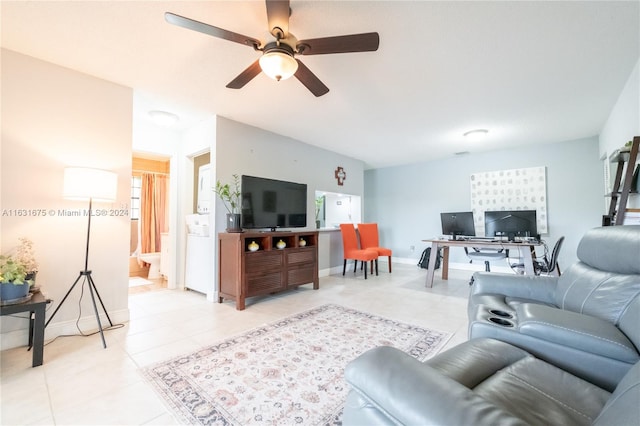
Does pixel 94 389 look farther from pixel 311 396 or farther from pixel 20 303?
pixel 311 396

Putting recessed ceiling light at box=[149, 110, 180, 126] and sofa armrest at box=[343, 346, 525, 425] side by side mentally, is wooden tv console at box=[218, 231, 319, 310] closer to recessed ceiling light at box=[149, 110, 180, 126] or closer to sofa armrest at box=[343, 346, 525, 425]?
recessed ceiling light at box=[149, 110, 180, 126]

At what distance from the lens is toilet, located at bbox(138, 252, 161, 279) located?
4.93 m

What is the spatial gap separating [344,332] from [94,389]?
1774mm

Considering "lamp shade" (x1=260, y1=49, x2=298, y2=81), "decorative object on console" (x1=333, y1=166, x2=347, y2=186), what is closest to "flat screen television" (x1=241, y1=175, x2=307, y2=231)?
"decorative object on console" (x1=333, y1=166, x2=347, y2=186)

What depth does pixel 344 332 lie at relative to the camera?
2463mm

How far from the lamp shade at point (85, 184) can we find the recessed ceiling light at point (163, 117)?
1433 millimetres

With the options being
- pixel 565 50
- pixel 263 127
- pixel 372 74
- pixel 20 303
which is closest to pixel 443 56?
pixel 372 74

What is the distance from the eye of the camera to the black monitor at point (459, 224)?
4.36m

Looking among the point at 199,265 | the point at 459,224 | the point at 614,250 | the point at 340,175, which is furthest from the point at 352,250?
the point at 614,250

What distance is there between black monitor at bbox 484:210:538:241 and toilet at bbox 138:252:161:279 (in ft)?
19.1

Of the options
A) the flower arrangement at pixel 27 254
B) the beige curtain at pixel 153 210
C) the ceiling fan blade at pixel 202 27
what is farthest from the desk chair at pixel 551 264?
the beige curtain at pixel 153 210

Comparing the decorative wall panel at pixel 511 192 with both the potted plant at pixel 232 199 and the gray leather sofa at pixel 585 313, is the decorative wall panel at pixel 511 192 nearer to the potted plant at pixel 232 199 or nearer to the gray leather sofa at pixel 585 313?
the gray leather sofa at pixel 585 313

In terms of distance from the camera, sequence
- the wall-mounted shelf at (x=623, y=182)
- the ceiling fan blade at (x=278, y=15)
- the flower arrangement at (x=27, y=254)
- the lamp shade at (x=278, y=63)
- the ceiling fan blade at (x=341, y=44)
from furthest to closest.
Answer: the wall-mounted shelf at (x=623, y=182), the flower arrangement at (x=27, y=254), the lamp shade at (x=278, y=63), the ceiling fan blade at (x=341, y=44), the ceiling fan blade at (x=278, y=15)

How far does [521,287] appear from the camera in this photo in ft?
6.33
